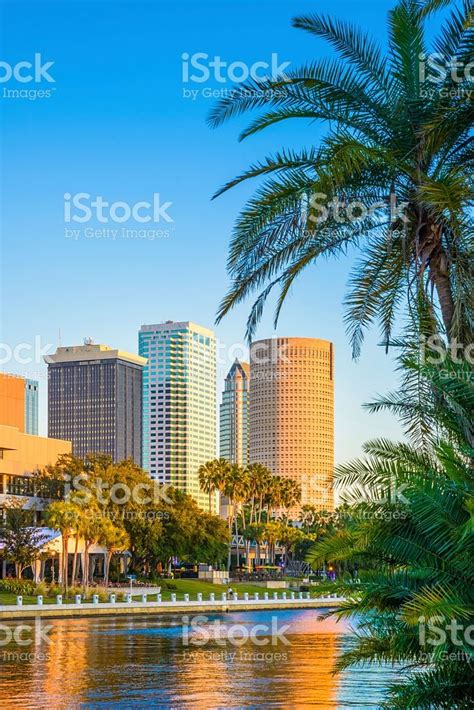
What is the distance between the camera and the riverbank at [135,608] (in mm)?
65625

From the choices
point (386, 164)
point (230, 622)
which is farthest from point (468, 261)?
point (230, 622)

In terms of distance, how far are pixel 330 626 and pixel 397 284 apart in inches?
2089

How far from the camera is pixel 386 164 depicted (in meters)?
16.1

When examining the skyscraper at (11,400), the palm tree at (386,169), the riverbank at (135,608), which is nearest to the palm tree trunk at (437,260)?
the palm tree at (386,169)

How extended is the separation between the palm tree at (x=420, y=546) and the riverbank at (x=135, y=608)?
51.4m

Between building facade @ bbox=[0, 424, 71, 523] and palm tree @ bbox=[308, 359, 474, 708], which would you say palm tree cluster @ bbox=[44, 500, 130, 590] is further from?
palm tree @ bbox=[308, 359, 474, 708]

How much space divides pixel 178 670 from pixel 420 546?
25022mm

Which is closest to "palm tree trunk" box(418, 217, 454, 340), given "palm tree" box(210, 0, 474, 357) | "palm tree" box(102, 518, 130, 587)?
"palm tree" box(210, 0, 474, 357)

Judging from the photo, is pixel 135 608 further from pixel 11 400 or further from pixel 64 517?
pixel 11 400

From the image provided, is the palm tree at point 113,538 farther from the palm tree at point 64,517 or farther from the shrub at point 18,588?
the shrub at point 18,588

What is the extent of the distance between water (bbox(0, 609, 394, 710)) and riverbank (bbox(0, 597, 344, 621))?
5878 mm

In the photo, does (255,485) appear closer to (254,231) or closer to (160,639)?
(160,639)

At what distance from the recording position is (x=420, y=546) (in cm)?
1386

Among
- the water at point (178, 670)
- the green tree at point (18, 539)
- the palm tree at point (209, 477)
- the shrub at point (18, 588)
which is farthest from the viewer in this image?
the palm tree at point (209, 477)
